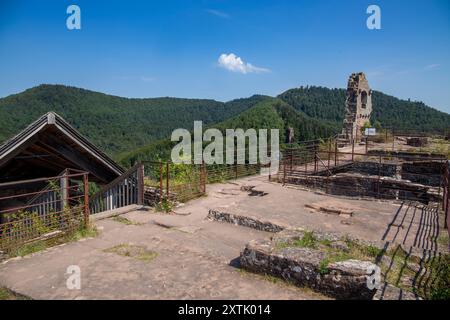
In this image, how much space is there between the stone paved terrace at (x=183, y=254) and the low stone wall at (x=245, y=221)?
7.6 inches

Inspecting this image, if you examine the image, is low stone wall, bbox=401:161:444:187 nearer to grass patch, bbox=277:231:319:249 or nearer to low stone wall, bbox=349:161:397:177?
low stone wall, bbox=349:161:397:177

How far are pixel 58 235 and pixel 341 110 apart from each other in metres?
78.7

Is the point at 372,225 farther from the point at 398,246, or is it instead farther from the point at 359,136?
the point at 359,136

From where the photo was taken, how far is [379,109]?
218 ft

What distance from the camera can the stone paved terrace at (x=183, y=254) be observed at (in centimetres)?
463

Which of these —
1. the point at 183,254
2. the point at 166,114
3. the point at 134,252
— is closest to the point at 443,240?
the point at 183,254

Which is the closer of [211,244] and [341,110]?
[211,244]

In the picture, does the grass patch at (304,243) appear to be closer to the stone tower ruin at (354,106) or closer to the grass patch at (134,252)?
the grass patch at (134,252)

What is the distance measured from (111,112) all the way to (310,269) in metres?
94.2

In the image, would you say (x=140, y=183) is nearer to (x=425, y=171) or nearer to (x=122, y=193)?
(x=122, y=193)

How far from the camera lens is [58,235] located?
22.3 ft

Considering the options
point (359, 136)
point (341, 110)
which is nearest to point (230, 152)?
point (359, 136)

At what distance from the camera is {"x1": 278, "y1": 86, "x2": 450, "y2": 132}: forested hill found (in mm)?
53188

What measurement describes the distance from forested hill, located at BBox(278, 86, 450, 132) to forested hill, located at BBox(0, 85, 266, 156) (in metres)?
27.4
